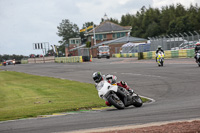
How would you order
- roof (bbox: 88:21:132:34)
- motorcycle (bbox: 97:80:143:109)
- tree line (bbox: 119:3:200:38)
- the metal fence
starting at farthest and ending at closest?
1. roof (bbox: 88:21:132:34)
2. tree line (bbox: 119:3:200:38)
3. the metal fence
4. motorcycle (bbox: 97:80:143:109)

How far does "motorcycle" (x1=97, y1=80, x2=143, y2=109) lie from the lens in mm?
9992

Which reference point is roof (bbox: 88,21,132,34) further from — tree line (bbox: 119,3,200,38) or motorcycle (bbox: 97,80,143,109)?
motorcycle (bbox: 97,80,143,109)

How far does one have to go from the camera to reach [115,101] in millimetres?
10117

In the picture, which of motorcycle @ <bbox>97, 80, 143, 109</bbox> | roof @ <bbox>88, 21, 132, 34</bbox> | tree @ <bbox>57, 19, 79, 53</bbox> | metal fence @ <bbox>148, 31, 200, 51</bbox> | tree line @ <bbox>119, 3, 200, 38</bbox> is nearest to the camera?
motorcycle @ <bbox>97, 80, 143, 109</bbox>

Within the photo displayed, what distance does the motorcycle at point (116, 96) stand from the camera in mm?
9992

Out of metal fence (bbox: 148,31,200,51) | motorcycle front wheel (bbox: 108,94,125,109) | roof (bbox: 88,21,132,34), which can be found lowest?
motorcycle front wheel (bbox: 108,94,125,109)

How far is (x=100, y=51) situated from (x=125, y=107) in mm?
61687

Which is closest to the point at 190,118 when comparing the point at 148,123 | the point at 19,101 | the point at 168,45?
the point at 148,123

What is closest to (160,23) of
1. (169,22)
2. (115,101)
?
(169,22)

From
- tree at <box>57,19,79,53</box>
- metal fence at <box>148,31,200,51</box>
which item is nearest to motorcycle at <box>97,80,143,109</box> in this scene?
metal fence at <box>148,31,200,51</box>

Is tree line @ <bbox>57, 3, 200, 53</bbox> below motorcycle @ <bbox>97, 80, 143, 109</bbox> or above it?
above

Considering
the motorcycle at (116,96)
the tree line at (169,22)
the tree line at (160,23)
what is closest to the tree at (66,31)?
the tree line at (160,23)

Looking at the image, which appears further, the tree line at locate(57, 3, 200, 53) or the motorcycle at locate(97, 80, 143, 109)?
the tree line at locate(57, 3, 200, 53)

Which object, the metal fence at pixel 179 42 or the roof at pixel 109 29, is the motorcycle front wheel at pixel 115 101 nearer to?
the metal fence at pixel 179 42
